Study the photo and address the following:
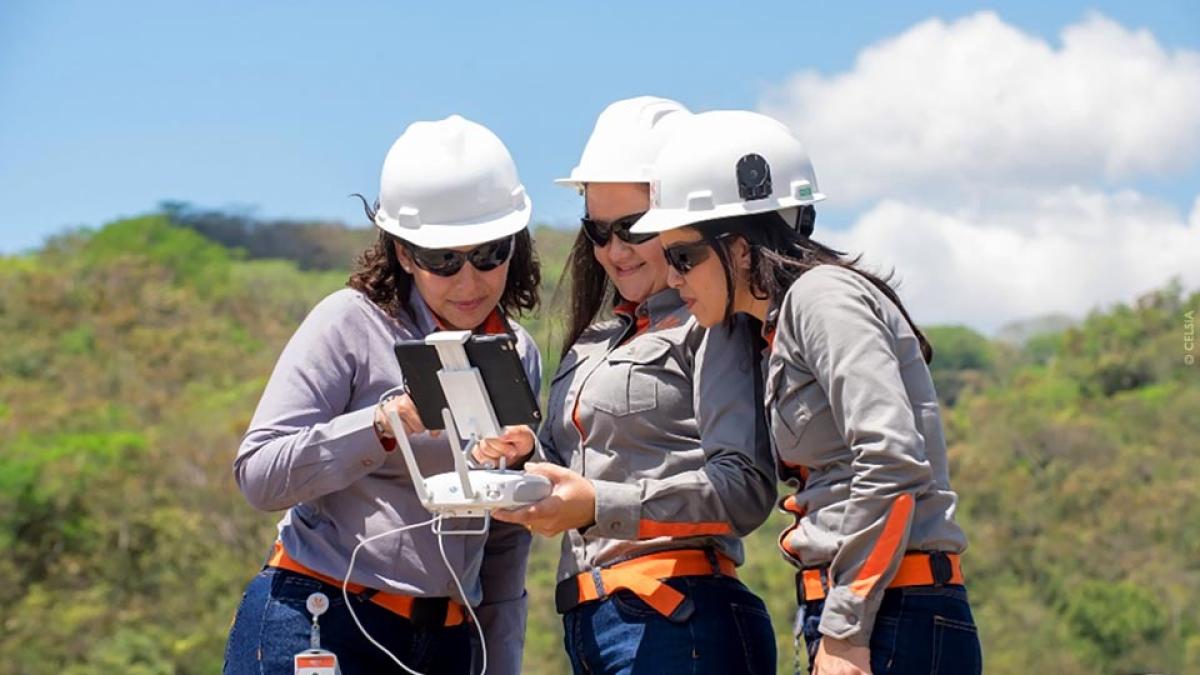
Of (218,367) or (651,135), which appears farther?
(218,367)

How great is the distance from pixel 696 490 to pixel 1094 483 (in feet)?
179

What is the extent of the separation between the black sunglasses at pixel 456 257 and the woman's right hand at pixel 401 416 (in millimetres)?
429

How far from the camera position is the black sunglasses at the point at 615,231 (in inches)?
189

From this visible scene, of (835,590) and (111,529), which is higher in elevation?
(835,590)

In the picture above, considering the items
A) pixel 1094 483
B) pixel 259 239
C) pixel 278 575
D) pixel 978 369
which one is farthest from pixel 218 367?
pixel 278 575

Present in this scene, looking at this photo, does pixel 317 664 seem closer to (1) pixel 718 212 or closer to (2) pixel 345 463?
(2) pixel 345 463

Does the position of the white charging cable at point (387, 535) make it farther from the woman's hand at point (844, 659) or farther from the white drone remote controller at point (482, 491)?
the woman's hand at point (844, 659)

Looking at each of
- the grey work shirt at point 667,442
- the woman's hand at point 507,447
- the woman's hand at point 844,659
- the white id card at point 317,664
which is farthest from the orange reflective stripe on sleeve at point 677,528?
the white id card at point 317,664

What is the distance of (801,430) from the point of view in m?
4.06

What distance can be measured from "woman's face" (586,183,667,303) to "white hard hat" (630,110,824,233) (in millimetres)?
355

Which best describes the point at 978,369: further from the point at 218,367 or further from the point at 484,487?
the point at 484,487

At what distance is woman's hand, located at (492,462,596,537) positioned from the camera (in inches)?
167

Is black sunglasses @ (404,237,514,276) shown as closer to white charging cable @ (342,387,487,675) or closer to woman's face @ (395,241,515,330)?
woman's face @ (395,241,515,330)

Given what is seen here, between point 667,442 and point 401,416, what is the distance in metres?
0.68
